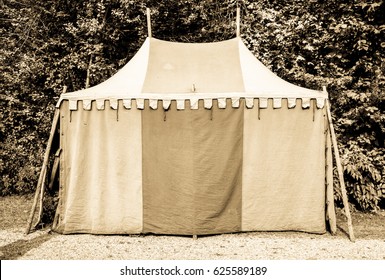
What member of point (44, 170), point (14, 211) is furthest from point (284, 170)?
point (14, 211)

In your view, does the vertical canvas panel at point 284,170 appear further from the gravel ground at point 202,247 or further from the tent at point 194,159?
the gravel ground at point 202,247

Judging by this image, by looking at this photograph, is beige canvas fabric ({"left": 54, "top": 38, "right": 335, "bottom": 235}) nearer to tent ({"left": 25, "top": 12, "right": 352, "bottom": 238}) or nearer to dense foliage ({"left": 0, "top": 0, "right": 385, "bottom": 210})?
tent ({"left": 25, "top": 12, "right": 352, "bottom": 238})

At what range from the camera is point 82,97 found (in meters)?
6.74

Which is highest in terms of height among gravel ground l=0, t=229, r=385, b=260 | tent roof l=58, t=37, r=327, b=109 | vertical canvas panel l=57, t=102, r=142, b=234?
tent roof l=58, t=37, r=327, b=109

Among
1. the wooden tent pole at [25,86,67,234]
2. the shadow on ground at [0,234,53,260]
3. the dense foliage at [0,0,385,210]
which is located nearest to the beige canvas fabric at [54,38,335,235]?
the wooden tent pole at [25,86,67,234]

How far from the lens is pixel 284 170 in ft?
22.2

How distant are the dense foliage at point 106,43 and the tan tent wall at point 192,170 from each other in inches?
119

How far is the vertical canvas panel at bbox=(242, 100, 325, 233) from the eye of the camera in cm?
672

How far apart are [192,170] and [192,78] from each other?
128 cm

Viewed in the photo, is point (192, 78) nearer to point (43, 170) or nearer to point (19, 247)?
point (43, 170)

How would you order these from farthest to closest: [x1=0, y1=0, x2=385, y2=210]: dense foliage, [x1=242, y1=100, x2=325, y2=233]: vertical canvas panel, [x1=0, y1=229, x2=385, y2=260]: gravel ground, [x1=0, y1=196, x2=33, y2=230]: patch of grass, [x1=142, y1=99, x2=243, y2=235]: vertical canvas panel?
[x1=0, y1=0, x2=385, y2=210]: dense foliage
[x1=0, y1=196, x2=33, y2=230]: patch of grass
[x1=242, y1=100, x2=325, y2=233]: vertical canvas panel
[x1=142, y1=99, x2=243, y2=235]: vertical canvas panel
[x1=0, y1=229, x2=385, y2=260]: gravel ground

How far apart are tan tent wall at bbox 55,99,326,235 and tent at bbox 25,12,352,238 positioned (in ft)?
0.04

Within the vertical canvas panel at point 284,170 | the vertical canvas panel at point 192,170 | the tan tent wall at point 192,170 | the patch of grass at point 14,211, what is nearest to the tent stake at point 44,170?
Answer: the tan tent wall at point 192,170
